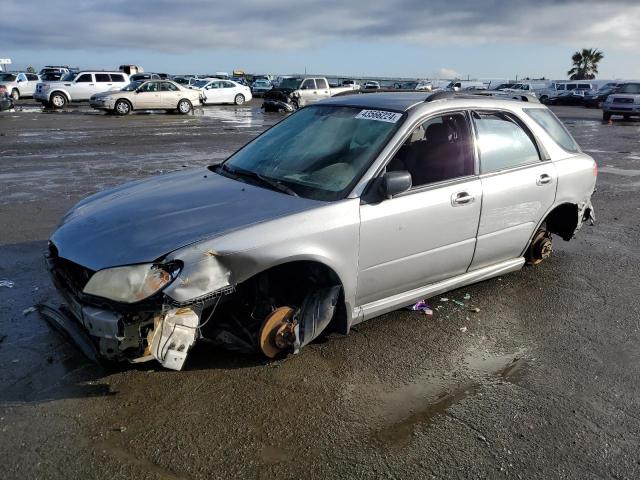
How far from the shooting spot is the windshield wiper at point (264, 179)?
3643 mm

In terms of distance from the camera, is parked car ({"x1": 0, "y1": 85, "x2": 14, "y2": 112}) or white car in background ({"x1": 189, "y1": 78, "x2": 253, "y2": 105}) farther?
white car in background ({"x1": 189, "y1": 78, "x2": 253, "y2": 105})

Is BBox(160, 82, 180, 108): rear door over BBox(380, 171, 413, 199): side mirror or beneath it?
beneath

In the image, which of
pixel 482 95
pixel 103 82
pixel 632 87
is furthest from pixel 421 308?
pixel 632 87

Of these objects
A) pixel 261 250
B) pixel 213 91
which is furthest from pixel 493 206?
pixel 213 91

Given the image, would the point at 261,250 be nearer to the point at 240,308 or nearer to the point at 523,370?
the point at 240,308

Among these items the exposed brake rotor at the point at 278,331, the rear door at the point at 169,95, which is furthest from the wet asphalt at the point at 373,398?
the rear door at the point at 169,95

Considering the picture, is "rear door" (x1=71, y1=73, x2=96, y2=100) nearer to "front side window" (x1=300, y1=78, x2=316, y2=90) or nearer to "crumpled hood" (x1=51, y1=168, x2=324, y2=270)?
"front side window" (x1=300, y1=78, x2=316, y2=90)

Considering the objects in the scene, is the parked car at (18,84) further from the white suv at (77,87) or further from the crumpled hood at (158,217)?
the crumpled hood at (158,217)

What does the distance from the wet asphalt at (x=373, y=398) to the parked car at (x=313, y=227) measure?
0.27 metres

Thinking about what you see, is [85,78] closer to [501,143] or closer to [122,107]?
[122,107]

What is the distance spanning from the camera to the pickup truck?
28.2 metres

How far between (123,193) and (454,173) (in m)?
2.50

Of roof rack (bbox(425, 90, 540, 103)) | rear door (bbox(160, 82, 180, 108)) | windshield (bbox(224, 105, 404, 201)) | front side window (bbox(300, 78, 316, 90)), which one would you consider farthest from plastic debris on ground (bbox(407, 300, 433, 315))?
front side window (bbox(300, 78, 316, 90))

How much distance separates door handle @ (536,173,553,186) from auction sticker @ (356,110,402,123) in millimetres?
1539
